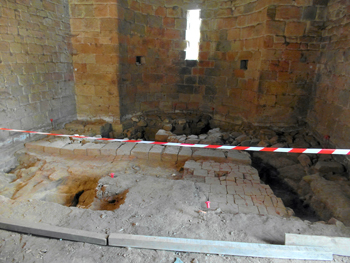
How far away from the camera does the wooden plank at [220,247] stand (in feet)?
8.21

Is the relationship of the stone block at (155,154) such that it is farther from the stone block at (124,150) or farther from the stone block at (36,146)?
the stone block at (36,146)

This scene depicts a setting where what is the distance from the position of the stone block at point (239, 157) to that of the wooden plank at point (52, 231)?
10.7 ft

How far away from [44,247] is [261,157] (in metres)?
4.93

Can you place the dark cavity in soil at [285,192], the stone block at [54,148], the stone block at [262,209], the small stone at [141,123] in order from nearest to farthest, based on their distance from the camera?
the stone block at [262,209] → the dark cavity in soil at [285,192] → the stone block at [54,148] → the small stone at [141,123]

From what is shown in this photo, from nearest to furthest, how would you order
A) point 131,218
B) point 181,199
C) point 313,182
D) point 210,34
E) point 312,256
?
point 312,256
point 131,218
point 181,199
point 313,182
point 210,34

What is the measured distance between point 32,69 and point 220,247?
607cm

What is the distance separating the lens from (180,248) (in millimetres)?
2611

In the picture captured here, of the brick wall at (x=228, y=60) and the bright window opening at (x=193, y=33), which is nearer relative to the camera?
the brick wall at (x=228, y=60)

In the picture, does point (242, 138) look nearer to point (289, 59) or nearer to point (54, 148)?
point (289, 59)

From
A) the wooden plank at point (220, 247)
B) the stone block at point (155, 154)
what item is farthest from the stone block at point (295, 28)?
the wooden plank at point (220, 247)

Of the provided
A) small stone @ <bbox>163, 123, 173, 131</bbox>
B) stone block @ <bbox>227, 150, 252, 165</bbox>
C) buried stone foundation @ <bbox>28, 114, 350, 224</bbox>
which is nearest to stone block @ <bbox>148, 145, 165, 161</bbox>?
buried stone foundation @ <bbox>28, 114, 350, 224</bbox>

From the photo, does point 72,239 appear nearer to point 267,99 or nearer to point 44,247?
point 44,247

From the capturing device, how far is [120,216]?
3230 millimetres

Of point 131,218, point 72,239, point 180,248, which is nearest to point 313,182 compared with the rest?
point 180,248
